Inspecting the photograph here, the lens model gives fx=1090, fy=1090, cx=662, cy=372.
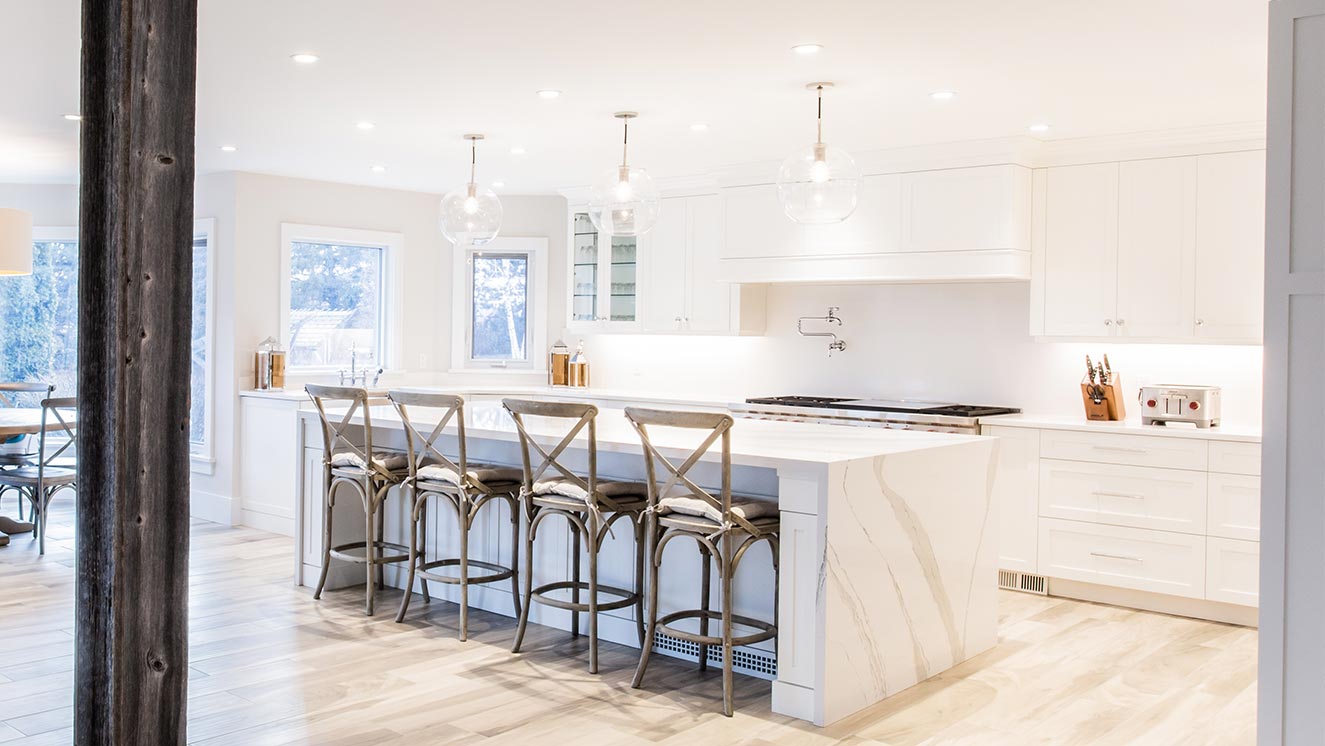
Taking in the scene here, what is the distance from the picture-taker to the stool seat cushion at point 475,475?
451 cm

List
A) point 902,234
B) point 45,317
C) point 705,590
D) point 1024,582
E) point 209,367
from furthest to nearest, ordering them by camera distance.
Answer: point 209,367
point 902,234
point 1024,582
point 705,590
point 45,317

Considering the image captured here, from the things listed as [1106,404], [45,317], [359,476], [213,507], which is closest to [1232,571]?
[1106,404]

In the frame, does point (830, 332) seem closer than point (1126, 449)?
No

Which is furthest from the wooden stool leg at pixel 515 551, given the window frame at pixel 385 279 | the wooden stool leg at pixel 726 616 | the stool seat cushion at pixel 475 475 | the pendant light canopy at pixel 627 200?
the window frame at pixel 385 279

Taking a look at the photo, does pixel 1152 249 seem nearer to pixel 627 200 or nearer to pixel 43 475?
pixel 627 200

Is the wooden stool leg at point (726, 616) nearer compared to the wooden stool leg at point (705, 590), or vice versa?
the wooden stool leg at point (726, 616)

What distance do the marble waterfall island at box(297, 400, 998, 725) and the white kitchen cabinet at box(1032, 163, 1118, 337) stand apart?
1.65 meters

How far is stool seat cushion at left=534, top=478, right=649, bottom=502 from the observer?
4109 mm

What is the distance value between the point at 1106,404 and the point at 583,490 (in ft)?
9.74

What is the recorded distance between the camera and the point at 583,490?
411cm

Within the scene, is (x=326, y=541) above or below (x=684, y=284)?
below

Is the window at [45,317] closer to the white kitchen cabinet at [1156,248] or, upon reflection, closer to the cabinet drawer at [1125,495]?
the cabinet drawer at [1125,495]

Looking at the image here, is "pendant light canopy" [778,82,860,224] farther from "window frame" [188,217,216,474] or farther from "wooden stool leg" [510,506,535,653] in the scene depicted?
"window frame" [188,217,216,474]

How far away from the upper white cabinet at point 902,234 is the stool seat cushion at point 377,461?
259 centimetres
